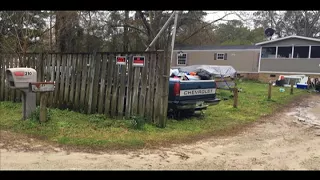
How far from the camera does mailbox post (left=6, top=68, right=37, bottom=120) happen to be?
6.63 m

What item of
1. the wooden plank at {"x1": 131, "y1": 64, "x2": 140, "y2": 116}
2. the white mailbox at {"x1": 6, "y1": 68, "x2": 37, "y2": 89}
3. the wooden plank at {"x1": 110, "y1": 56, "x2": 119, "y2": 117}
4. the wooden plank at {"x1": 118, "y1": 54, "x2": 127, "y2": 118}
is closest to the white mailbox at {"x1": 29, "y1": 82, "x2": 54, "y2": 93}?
the white mailbox at {"x1": 6, "y1": 68, "x2": 37, "y2": 89}

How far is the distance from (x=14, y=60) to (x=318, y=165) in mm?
8814

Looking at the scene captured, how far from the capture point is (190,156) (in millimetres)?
5203

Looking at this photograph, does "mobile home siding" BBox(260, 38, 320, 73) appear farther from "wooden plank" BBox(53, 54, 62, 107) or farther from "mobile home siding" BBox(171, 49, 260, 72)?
"wooden plank" BBox(53, 54, 62, 107)

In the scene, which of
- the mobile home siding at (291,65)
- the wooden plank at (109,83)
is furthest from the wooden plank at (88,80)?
the mobile home siding at (291,65)

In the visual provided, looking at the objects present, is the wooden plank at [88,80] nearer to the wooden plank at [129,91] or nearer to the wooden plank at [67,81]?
the wooden plank at [67,81]

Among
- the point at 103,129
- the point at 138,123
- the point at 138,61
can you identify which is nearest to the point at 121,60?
the point at 138,61

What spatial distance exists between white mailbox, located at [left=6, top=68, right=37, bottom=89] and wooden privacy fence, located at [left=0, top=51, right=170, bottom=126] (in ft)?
4.91

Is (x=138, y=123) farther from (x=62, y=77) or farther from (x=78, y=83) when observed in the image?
(x=62, y=77)

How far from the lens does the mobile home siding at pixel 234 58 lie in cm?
2952

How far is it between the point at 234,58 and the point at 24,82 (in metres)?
26.1

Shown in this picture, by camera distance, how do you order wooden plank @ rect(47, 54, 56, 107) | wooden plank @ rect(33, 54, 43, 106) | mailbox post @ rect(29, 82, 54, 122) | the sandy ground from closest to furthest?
the sandy ground < mailbox post @ rect(29, 82, 54, 122) < wooden plank @ rect(47, 54, 56, 107) < wooden plank @ rect(33, 54, 43, 106)

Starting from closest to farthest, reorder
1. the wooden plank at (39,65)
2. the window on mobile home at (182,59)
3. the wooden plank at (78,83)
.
Result: the wooden plank at (78,83) → the wooden plank at (39,65) → the window on mobile home at (182,59)

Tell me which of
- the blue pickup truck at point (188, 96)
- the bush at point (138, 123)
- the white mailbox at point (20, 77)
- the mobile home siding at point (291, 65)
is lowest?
the bush at point (138, 123)
